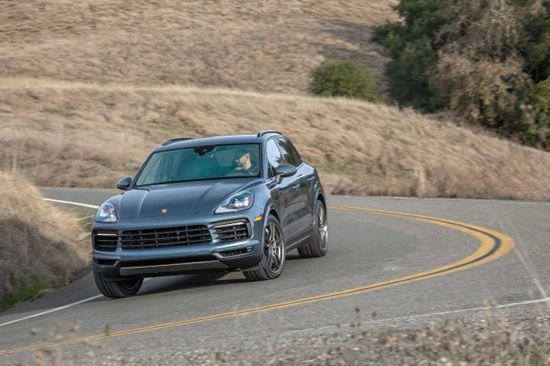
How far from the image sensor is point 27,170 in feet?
103

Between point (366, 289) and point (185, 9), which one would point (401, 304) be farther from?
point (185, 9)

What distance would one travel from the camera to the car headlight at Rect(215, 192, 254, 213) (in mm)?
11430

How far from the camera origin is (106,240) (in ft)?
37.8

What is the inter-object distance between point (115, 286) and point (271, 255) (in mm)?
1700

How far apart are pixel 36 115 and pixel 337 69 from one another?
1748cm

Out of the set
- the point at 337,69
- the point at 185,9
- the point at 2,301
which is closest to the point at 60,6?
the point at 185,9

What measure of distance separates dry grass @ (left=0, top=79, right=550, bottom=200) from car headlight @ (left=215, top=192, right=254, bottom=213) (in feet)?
41.8

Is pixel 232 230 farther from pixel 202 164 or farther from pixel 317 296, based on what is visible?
pixel 202 164

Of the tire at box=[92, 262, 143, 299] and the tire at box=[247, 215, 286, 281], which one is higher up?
the tire at box=[247, 215, 286, 281]

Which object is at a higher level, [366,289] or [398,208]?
[366,289]

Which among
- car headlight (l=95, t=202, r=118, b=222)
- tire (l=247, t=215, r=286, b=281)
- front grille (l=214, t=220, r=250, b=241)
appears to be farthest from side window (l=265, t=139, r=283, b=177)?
car headlight (l=95, t=202, r=118, b=222)

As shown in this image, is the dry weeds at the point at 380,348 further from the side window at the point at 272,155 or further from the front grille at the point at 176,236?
the side window at the point at 272,155

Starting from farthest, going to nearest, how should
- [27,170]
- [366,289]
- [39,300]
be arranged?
1. [27,170]
2. [39,300]
3. [366,289]

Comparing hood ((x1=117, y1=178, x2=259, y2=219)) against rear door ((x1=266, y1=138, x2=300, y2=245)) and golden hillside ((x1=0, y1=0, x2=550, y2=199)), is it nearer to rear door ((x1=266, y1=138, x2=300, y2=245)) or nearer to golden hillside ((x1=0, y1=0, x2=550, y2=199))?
rear door ((x1=266, y1=138, x2=300, y2=245))
